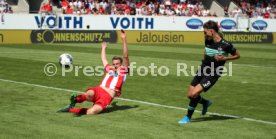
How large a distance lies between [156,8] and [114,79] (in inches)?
1414

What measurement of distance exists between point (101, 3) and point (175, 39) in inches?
296

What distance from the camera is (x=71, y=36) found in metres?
36.3

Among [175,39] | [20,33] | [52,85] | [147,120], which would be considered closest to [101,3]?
[175,39]

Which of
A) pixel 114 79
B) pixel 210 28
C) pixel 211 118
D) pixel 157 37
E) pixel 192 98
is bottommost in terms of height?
pixel 211 118

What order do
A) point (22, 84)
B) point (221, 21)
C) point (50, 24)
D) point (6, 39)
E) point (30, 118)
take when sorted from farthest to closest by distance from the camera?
point (221, 21)
point (50, 24)
point (6, 39)
point (22, 84)
point (30, 118)

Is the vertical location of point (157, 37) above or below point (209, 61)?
below

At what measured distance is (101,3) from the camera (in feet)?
142

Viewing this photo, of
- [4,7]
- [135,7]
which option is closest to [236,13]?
[135,7]

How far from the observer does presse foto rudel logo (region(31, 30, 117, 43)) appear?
34.8 m

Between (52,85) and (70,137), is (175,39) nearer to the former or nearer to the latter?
(52,85)

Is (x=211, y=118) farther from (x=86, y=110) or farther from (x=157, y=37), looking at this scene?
(x=157, y=37)

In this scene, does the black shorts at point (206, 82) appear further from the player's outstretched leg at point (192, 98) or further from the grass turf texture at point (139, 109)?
the grass turf texture at point (139, 109)

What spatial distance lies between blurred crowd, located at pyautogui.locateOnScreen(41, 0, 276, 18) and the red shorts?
95.7ft

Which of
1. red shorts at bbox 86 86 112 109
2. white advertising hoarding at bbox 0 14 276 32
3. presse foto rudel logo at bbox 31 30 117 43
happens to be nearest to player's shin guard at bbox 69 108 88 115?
red shorts at bbox 86 86 112 109
